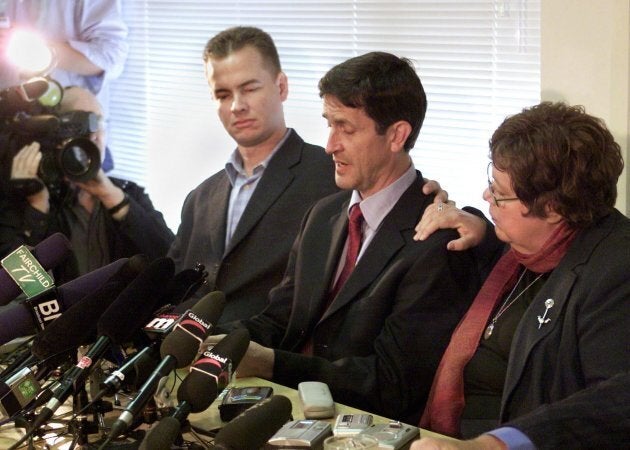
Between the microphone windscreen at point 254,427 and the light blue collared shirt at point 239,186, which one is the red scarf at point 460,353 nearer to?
the microphone windscreen at point 254,427

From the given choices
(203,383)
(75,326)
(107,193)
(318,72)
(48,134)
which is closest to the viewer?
(203,383)

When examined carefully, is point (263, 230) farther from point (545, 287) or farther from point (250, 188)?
point (545, 287)

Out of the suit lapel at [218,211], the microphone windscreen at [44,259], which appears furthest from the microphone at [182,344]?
the suit lapel at [218,211]

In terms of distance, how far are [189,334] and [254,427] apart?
0.29 meters

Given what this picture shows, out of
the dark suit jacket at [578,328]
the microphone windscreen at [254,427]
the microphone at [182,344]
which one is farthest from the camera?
the dark suit jacket at [578,328]

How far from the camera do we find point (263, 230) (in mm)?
3615

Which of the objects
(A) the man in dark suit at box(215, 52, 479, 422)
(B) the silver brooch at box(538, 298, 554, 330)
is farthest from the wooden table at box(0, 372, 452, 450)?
(B) the silver brooch at box(538, 298, 554, 330)

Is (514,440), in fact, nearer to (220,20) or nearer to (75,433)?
(75,433)

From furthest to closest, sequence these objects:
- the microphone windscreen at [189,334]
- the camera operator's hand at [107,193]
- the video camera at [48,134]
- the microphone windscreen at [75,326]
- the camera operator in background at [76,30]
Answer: the camera operator in background at [76,30] < the camera operator's hand at [107,193] < the video camera at [48,134] < the microphone windscreen at [75,326] < the microphone windscreen at [189,334]

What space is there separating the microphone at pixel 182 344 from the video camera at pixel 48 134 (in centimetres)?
251

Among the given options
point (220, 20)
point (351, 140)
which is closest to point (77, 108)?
point (220, 20)

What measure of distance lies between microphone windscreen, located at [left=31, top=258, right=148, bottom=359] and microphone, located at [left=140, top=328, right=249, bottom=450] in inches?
12.2

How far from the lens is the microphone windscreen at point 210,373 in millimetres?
1939

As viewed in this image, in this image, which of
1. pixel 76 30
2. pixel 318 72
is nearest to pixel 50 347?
pixel 318 72
